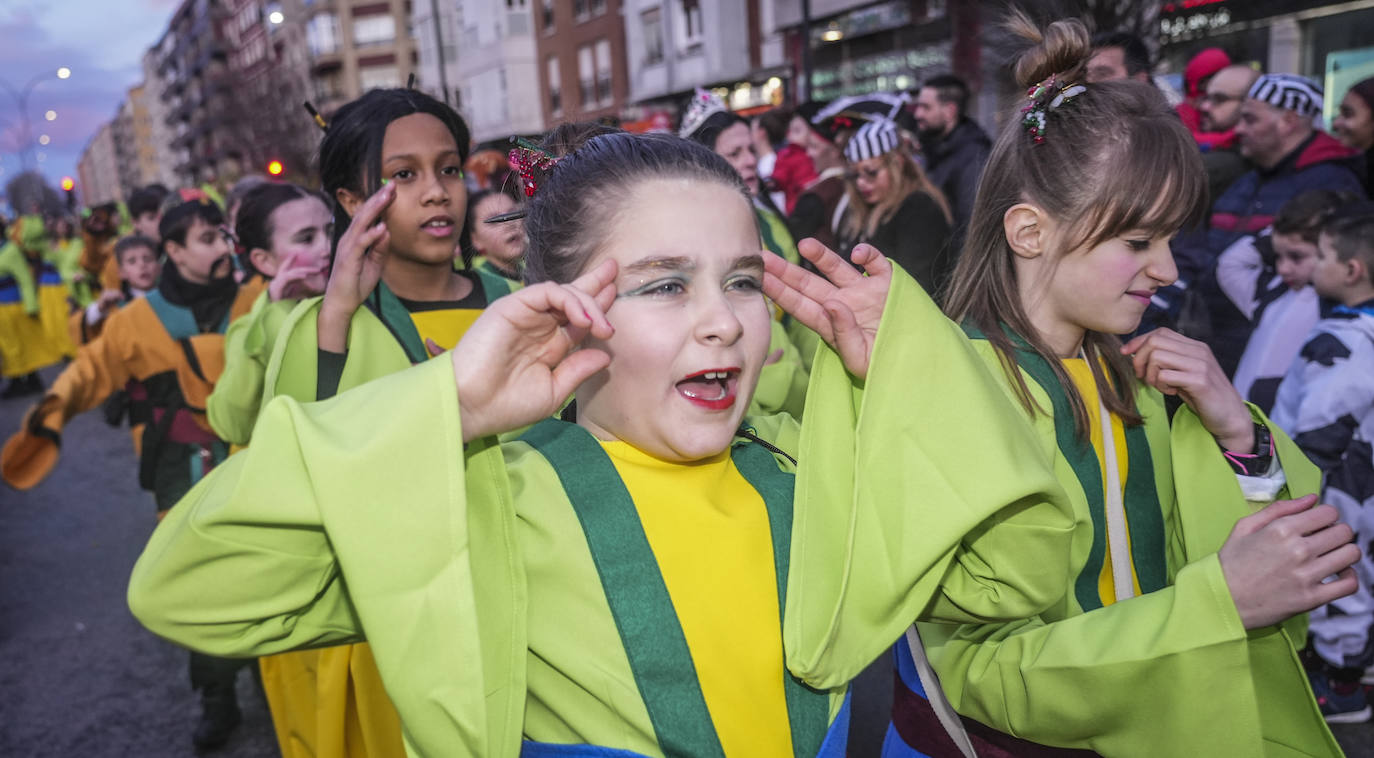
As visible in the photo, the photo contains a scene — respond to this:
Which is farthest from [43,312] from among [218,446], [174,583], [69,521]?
[174,583]

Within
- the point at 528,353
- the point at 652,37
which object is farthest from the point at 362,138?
the point at 652,37

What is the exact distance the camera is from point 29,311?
11.3 metres

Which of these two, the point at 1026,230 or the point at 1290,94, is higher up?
the point at 1290,94

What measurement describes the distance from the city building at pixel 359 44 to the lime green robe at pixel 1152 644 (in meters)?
48.1

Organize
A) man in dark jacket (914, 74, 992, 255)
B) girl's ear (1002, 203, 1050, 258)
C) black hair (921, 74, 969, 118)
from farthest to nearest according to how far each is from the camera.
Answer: black hair (921, 74, 969, 118), man in dark jacket (914, 74, 992, 255), girl's ear (1002, 203, 1050, 258)

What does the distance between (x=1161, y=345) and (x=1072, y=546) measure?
0.47 m

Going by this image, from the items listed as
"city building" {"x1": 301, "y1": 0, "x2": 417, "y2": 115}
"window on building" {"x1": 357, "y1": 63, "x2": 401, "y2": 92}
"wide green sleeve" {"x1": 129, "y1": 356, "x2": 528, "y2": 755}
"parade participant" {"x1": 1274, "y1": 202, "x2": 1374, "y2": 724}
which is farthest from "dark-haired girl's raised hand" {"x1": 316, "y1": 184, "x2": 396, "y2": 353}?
"window on building" {"x1": 357, "y1": 63, "x2": 401, "y2": 92}

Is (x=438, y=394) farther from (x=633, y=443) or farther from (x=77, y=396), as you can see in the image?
(x=77, y=396)

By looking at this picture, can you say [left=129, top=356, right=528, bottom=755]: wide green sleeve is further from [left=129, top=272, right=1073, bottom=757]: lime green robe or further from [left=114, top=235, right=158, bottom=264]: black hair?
[left=114, top=235, right=158, bottom=264]: black hair

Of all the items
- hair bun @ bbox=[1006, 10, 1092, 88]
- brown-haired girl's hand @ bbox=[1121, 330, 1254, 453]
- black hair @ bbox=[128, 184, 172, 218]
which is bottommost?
brown-haired girl's hand @ bbox=[1121, 330, 1254, 453]

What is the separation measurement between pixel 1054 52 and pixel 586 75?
2858cm

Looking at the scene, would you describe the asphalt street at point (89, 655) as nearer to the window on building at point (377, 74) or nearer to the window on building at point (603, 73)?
the window on building at point (603, 73)

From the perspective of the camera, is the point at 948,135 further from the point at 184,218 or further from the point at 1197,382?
the point at 1197,382

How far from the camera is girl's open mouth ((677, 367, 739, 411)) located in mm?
1479
